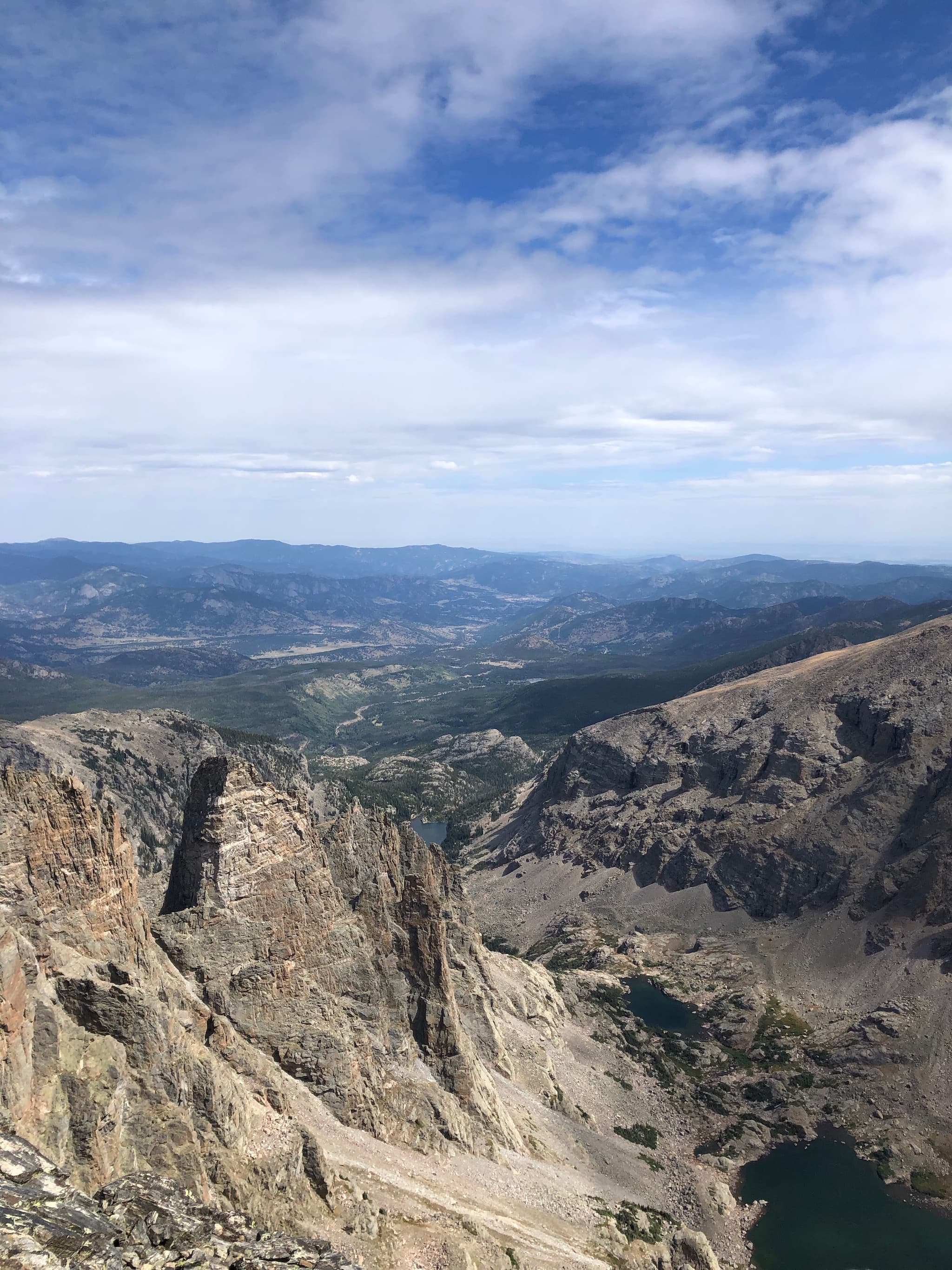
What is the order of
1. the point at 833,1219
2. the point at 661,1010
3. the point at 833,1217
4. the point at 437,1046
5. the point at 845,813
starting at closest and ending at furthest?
the point at 437,1046 → the point at 833,1219 → the point at 833,1217 → the point at 661,1010 → the point at 845,813

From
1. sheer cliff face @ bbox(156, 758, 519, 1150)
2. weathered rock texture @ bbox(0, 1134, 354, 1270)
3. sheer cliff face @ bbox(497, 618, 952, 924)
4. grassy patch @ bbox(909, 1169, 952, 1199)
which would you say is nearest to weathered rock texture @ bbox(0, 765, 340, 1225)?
sheer cliff face @ bbox(156, 758, 519, 1150)

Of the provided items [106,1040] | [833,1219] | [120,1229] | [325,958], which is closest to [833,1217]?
[833,1219]

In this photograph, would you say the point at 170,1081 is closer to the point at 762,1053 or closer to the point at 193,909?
the point at 193,909

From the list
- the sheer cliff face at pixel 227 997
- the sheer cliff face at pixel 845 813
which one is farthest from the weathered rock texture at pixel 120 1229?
the sheer cliff face at pixel 845 813

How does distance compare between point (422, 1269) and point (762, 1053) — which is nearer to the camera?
point (422, 1269)

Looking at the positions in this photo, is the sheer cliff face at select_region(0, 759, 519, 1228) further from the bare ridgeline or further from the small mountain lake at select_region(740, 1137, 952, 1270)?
the small mountain lake at select_region(740, 1137, 952, 1270)

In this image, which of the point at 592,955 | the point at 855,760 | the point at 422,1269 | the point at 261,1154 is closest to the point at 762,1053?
the point at 592,955

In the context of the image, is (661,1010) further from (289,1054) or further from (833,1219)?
(289,1054)
